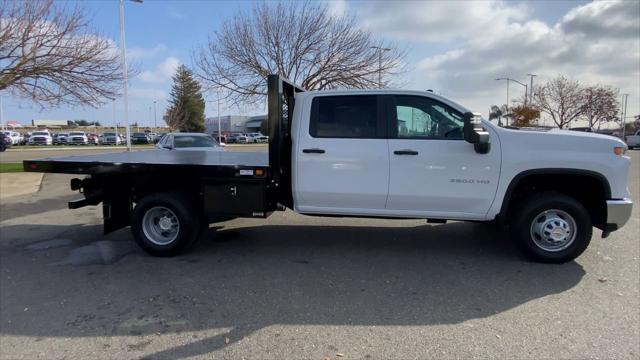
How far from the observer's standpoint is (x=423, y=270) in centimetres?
512

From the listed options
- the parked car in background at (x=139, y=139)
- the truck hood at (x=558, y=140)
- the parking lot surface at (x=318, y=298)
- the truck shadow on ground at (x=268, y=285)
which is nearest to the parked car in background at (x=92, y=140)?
the parked car in background at (x=139, y=139)

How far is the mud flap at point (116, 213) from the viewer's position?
5.98 metres

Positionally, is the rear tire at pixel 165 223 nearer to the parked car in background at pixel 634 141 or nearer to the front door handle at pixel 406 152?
the front door handle at pixel 406 152

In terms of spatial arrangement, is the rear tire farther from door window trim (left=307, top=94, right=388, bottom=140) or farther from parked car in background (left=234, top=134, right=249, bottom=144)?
parked car in background (left=234, top=134, right=249, bottom=144)

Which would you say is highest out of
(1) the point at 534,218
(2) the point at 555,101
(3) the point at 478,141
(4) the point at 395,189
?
(2) the point at 555,101

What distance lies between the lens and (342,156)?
5281 millimetres

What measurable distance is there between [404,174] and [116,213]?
12.7 feet

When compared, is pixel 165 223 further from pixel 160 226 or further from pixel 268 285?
pixel 268 285

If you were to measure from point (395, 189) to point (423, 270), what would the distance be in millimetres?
978

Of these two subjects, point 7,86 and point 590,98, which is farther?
point 590,98

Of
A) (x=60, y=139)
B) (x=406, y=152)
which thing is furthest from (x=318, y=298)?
→ (x=60, y=139)

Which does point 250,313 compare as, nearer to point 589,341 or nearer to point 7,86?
point 589,341

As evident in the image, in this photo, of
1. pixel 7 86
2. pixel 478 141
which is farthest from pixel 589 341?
pixel 7 86

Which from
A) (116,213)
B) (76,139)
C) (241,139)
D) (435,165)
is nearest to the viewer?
(435,165)
